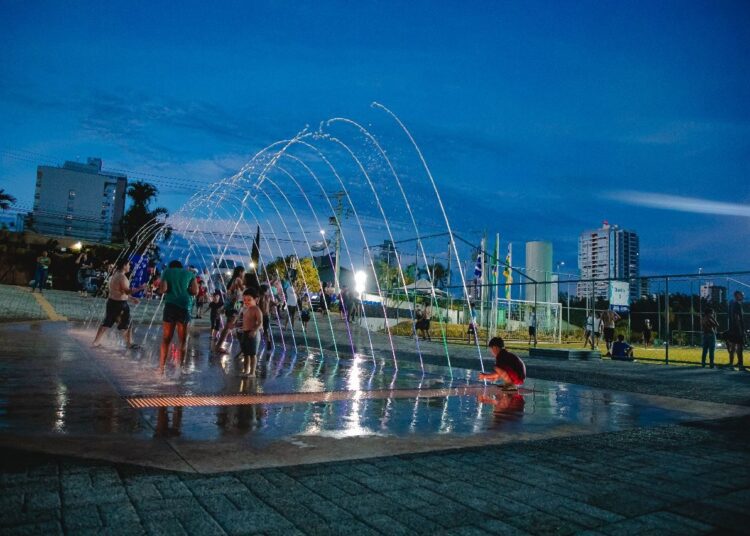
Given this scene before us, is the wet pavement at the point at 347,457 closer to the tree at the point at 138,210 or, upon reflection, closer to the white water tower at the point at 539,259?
the white water tower at the point at 539,259

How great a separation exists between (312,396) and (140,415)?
230 centimetres

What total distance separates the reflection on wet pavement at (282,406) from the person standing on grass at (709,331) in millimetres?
7417

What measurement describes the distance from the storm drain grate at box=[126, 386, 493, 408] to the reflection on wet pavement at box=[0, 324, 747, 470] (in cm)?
1

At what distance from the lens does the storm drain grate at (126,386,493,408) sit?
6008 mm

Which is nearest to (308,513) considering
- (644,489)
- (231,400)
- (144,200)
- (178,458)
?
(178,458)

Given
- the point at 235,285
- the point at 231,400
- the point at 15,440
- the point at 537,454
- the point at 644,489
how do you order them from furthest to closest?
the point at 235,285, the point at 231,400, the point at 537,454, the point at 15,440, the point at 644,489

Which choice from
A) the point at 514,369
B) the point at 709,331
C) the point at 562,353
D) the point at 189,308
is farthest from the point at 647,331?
the point at 189,308

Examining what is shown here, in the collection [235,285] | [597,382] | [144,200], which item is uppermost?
[144,200]

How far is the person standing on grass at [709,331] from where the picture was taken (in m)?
14.7

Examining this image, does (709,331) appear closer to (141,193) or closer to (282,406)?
(282,406)

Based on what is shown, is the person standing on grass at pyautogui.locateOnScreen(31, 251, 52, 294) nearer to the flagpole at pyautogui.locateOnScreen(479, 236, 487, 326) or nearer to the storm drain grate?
the flagpole at pyautogui.locateOnScreen(479, 236, 487, 326)

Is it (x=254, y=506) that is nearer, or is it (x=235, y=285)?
(x=254, y=506)

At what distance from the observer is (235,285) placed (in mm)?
12148

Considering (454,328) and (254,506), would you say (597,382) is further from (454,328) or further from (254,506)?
(454,328)
